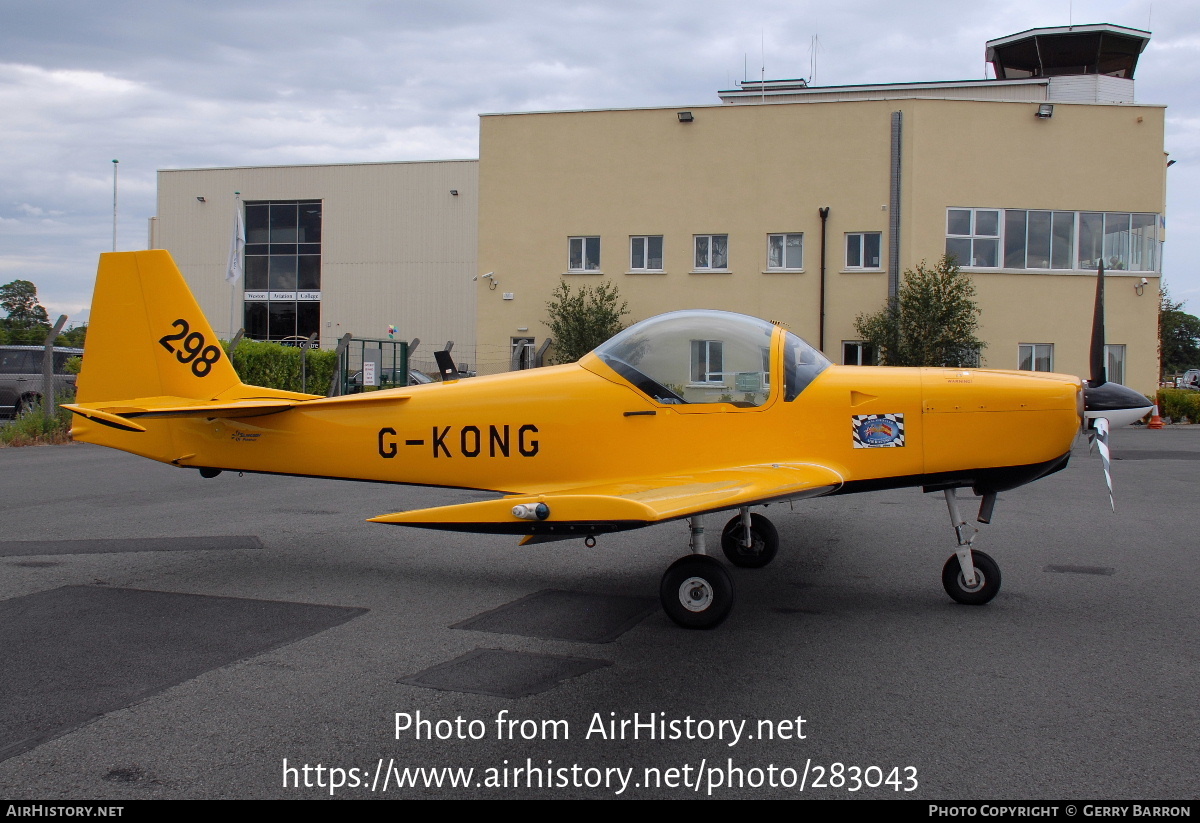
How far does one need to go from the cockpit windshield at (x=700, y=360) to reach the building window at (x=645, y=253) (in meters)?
21.5

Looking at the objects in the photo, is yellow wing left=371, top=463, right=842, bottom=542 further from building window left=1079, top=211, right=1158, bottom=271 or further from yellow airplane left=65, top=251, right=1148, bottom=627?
building window left=1079, top=211, right=1158, bottom=271

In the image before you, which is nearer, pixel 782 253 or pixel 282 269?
pixel 782 253

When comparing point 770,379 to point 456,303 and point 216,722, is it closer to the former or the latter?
point 216,722

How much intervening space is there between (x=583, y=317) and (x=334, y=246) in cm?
2179

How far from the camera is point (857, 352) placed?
26.3m

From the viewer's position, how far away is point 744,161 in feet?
86.5

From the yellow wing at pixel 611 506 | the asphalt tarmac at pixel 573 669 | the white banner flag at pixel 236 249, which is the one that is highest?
the white banner flag at pixel 236 249

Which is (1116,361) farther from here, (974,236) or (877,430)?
(877,430)

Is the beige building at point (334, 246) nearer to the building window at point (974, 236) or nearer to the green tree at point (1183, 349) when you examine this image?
the building window at point (974, 236)

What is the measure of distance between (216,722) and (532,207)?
25.3 m

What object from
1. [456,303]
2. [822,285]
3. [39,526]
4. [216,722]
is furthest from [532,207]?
[216,722]

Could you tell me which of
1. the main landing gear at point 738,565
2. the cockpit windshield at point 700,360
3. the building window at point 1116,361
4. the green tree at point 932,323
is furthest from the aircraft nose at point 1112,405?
the building window at point 1116,361

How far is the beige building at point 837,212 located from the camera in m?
25.4

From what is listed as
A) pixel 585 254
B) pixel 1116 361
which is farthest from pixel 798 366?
pixel 1116 361
